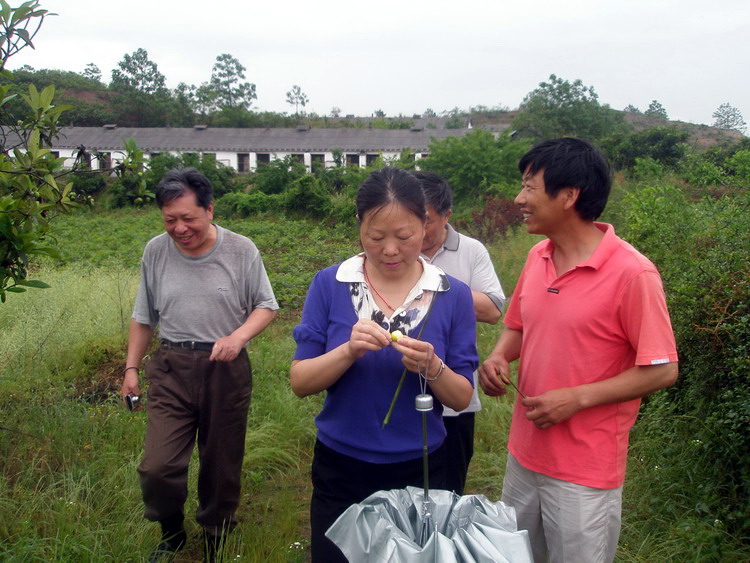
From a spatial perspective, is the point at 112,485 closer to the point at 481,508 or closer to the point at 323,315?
the point at 323,315

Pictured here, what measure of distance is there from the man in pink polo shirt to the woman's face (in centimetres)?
50

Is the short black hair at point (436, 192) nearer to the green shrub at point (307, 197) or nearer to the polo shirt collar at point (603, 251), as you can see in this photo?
the polo shirt collar at point (603, 251)

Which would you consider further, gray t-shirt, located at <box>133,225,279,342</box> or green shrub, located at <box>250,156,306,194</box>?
green shrub, located at <box>250,156,306,194</box>

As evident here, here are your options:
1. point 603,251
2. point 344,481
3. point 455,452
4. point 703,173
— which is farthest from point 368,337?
point 703,173

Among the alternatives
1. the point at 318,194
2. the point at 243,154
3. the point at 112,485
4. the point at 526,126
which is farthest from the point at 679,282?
the point at 243,154

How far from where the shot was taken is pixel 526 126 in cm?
4312

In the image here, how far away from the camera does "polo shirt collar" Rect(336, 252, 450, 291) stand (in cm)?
210

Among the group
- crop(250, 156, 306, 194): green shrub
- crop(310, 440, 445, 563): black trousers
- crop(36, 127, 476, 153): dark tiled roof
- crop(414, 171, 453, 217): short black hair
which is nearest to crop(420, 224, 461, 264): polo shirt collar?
crop(414, 171, 453, 217): short black hair

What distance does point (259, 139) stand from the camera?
1941 inches

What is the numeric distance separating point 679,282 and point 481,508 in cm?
257

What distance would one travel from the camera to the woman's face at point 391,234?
1990 millimetres

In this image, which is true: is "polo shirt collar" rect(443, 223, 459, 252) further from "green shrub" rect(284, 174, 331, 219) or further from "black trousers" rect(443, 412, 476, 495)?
"green shrub" rect(284, 174, 331, 219)

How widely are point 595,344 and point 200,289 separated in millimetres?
1885

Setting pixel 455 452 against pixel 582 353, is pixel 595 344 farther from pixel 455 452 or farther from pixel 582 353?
pixel 455 452
